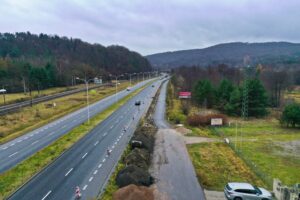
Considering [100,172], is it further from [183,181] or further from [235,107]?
[235,107]

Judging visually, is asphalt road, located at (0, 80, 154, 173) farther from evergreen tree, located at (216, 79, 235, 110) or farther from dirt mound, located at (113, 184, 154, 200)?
evergreen tree, located at (216, 79, 235, 110)

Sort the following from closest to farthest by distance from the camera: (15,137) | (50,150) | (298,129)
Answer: (50,150)
(15,137)
(298,129)

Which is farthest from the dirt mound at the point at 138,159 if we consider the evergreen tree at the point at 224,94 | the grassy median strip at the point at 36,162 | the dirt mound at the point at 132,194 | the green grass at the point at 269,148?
the evergreen tree at the point at 224,94

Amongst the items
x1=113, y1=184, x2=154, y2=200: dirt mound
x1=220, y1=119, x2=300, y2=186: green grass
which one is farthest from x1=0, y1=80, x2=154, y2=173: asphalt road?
x1=220, y1=119, x2=300, y2=186: green grass

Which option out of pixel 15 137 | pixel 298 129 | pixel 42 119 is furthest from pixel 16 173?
pixel 298 129

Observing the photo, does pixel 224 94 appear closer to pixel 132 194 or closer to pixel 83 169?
pixel 83 169

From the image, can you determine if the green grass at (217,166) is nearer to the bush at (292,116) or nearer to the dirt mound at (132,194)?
the dirt mound at (132,194)

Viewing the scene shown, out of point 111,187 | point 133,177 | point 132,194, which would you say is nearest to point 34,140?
point 111,187

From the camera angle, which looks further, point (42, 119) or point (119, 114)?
point (119, 114)
